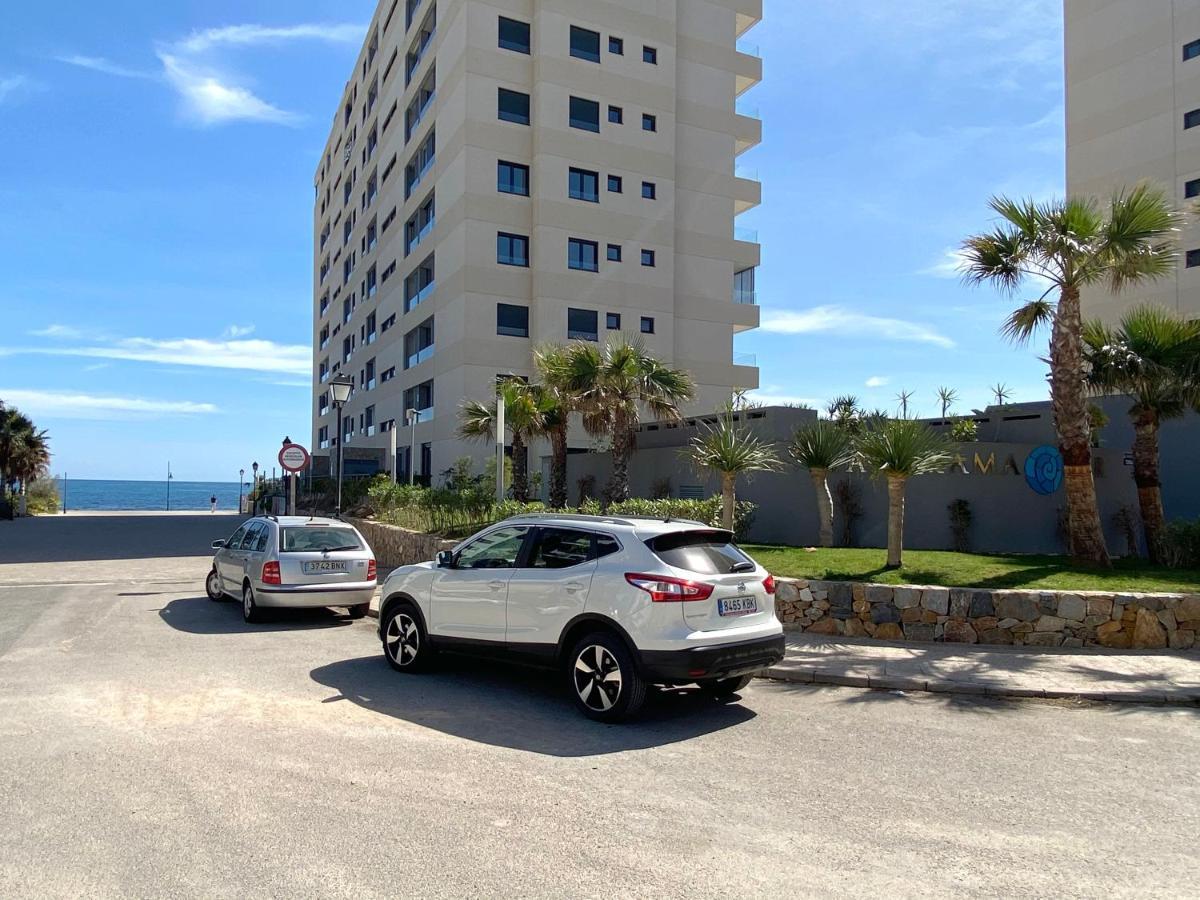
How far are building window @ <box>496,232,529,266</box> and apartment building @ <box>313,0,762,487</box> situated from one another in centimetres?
6

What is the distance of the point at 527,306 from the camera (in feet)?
120

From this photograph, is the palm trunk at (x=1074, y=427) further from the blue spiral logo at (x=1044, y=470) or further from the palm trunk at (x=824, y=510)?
the blue spiral logo at (x=1044, y=470)

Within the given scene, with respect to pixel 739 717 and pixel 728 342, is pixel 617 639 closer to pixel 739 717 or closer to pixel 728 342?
pixel 739 717

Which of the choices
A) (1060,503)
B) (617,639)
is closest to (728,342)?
(1060,503)

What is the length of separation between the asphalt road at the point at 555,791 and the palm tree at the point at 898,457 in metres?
4.15

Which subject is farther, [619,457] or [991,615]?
[619,457]

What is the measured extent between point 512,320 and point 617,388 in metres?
18.8

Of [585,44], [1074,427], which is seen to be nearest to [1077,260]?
[1074,427]

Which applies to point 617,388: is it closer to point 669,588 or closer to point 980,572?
point 980,572

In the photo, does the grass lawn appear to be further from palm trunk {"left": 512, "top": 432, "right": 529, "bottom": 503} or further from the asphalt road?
palm trunk {"left": 512, "top": 432, "right": 529, "bottom": 503}

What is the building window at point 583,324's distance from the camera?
36.6m

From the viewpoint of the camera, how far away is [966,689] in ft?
25.3

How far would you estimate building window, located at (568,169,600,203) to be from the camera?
121ft

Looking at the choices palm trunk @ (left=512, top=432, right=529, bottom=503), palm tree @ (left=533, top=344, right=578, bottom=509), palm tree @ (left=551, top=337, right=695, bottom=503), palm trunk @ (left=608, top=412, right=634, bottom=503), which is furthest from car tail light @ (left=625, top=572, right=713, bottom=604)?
palm trunk @ (left=512, top=432, right=529, bottom=503)
